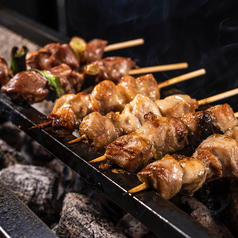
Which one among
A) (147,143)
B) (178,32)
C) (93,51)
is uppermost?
(178,32)

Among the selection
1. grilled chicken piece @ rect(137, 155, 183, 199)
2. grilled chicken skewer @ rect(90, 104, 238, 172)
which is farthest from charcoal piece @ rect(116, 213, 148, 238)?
grilled chicken piece @ rect(137, 155, 183, 199)

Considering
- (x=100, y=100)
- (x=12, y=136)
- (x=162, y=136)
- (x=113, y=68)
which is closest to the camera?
(x=162, y=136)

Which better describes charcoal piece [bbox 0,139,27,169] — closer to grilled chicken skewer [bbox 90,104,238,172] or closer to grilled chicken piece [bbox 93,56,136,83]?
grilled chicken piece [bbox 93,56,136,83]

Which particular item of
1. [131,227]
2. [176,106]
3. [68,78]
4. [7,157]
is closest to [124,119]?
[176,106]

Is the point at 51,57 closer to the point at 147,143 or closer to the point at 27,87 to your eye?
the point at 27,87

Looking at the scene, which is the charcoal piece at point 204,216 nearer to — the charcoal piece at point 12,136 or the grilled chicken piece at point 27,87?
the grilled chicken piece at point 27,87

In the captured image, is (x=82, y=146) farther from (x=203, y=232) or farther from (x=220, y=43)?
(x=220, y=43)

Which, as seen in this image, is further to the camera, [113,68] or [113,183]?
[113,68]

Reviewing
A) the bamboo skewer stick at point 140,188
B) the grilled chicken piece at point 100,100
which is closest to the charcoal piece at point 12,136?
the grilled chicken piece at point 100,100
